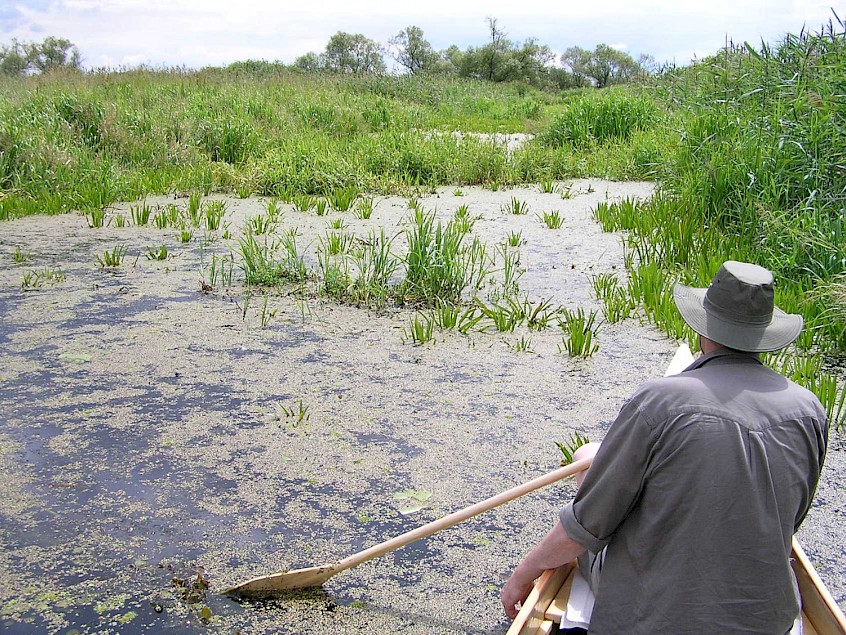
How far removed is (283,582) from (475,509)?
57cm

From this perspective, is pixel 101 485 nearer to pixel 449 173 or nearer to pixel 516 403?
pixel 516 403

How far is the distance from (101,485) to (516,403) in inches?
64.3

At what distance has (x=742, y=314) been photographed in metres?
1.52

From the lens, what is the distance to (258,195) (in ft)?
27.9

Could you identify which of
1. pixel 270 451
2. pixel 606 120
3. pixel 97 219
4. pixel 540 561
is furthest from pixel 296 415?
pixel 606 120

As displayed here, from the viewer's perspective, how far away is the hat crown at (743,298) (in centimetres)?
152

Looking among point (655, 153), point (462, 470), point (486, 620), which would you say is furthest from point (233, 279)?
point (655, 153)

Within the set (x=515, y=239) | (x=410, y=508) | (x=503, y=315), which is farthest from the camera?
(x=515, y=239)

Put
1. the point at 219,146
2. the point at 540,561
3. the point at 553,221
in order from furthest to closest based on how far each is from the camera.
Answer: the point at 219,146, the point at 553,221, the point at 540,561

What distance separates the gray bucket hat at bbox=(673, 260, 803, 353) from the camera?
151cm

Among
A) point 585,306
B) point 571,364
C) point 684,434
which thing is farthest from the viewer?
point 585,306

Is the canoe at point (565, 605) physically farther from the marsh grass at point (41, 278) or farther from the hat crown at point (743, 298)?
the marsh grass at point (41, 278)

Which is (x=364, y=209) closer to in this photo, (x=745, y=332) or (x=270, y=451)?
(x=270, y=451)

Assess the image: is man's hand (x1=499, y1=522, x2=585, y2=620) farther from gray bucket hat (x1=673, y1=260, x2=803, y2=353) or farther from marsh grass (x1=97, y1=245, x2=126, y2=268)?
marsh grass (x1=97, y1=245, x2=126, y2=268)
